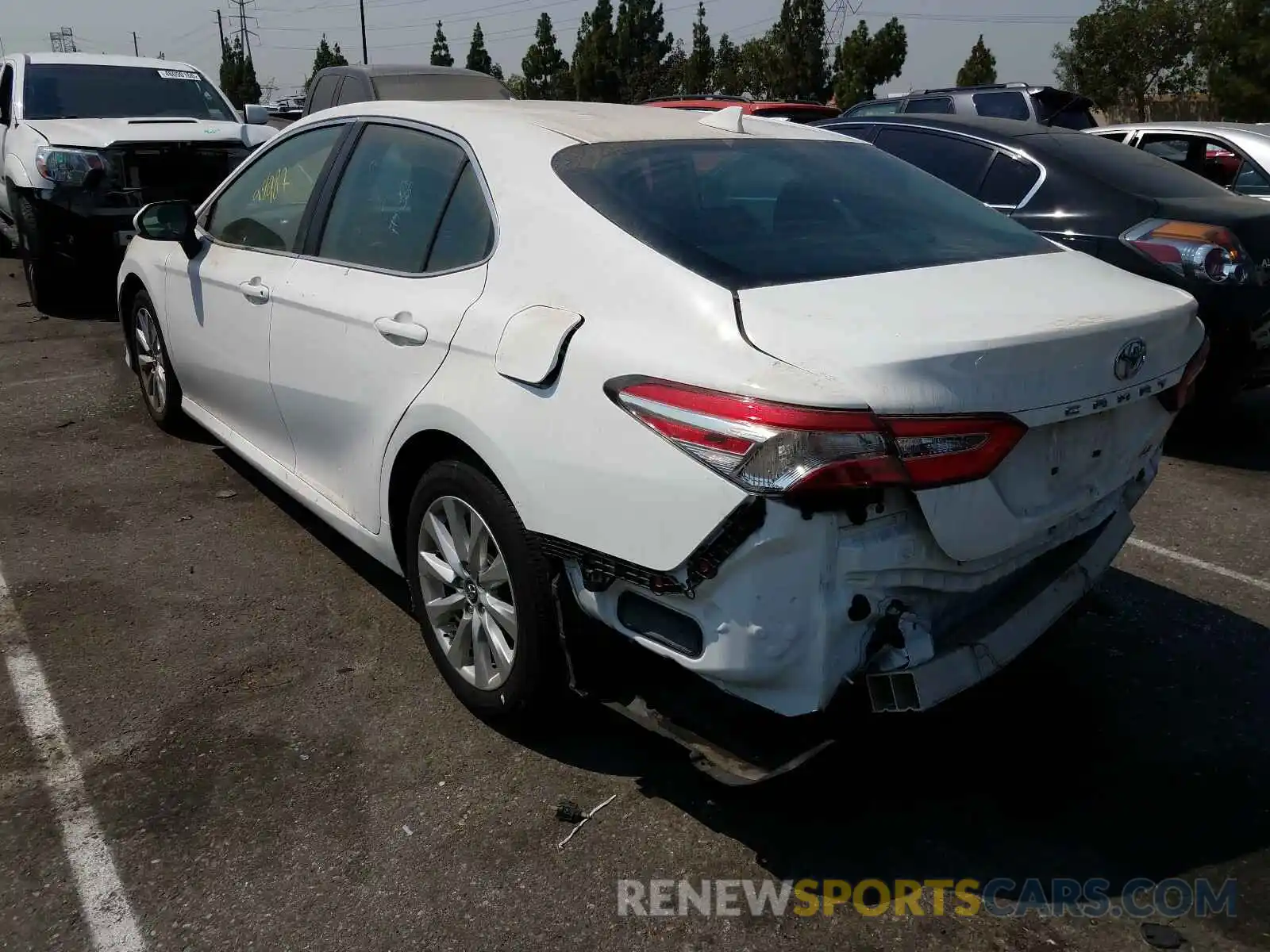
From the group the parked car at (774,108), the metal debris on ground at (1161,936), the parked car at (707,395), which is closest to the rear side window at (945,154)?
the parked car at (707,395)

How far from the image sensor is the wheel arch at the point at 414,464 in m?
2.83

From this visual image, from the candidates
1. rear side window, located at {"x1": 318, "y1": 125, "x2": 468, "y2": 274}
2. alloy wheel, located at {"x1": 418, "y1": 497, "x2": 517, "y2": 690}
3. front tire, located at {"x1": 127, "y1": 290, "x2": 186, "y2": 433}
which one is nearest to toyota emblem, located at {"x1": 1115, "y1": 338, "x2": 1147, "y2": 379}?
alloy wheel, located at {"x1": 418, "y1": 497, "x2": 517, "y2": 690}

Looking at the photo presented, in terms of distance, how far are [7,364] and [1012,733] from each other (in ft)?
22.2

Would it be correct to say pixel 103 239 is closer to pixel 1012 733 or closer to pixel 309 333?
pixel 309 333

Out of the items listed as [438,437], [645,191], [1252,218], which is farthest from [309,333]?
[1252,218]

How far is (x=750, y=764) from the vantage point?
94.3 inches

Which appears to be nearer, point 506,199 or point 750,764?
point 750,764

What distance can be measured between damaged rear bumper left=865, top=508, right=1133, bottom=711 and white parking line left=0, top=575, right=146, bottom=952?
1708 millimetres

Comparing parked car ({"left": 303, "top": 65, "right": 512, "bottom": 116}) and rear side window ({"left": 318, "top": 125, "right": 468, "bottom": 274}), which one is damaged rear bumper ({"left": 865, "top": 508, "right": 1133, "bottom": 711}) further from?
parked car ({"left": 303, "top": 65, "right": 512, "bottom": 116})

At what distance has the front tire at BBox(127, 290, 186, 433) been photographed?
5.15m

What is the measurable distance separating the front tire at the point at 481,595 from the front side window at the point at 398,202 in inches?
27.0

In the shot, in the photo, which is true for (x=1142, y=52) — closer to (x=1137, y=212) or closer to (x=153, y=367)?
(x=1137, y=212)

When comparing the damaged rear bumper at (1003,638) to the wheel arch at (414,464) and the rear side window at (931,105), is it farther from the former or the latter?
the rear side window at (931,105)

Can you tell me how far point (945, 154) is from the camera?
639cm
